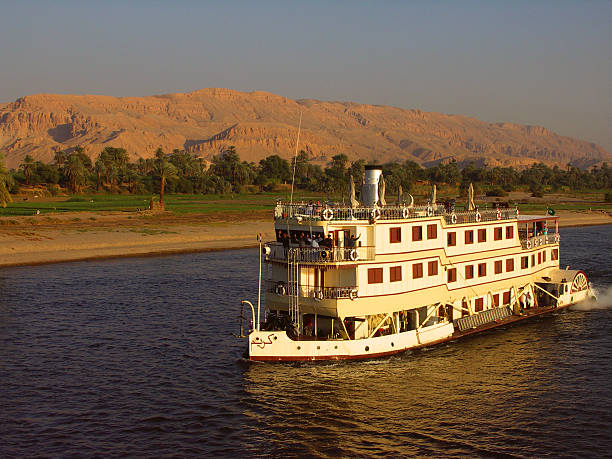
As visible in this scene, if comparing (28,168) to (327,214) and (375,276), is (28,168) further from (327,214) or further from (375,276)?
(375,276)

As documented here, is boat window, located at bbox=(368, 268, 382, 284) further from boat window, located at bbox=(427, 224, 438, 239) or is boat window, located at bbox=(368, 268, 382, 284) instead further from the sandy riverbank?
the sandy riverbank

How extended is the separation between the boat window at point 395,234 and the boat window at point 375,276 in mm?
2066

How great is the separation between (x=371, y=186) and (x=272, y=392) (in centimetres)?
1415

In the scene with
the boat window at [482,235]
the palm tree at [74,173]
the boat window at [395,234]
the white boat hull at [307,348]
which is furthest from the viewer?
the palm tree at [74,173]

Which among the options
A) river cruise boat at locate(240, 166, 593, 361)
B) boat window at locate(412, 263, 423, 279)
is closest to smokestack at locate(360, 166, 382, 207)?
river cruise boat at locate(240, 166, 593, 361)

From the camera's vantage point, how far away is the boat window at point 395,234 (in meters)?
35.7

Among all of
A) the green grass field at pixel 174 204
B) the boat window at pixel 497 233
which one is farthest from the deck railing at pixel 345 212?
the green grass field at pixel 174 204

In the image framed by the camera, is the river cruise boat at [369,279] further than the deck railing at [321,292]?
Yes

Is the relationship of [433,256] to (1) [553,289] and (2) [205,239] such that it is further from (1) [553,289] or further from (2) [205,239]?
(2) [205,239]

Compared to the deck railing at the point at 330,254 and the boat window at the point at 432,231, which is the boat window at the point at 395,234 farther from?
the boat window at the point at 432,231

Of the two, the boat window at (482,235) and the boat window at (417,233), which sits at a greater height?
the boat window at (417,233)

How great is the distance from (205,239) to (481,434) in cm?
6620

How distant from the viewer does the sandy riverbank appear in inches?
2906

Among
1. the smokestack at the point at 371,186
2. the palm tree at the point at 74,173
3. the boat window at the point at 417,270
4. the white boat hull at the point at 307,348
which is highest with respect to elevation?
the palm tree at the point at 74,173
